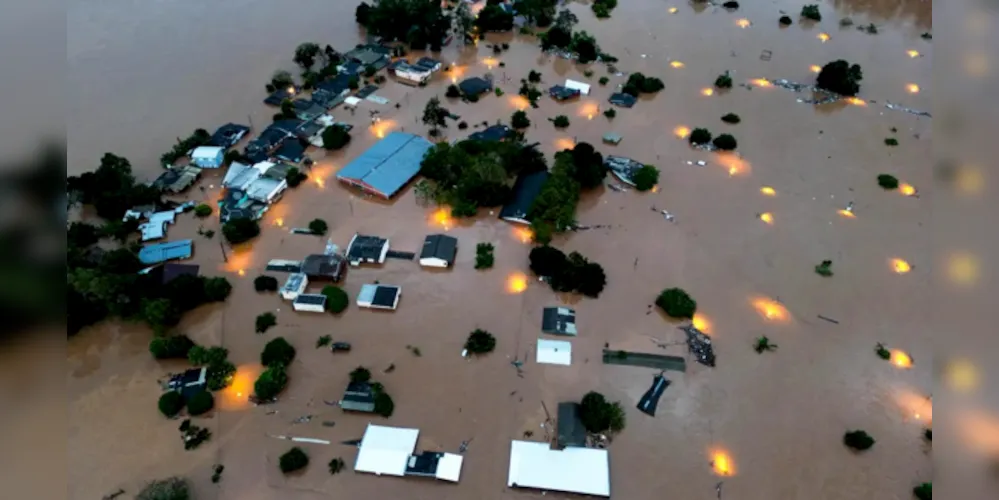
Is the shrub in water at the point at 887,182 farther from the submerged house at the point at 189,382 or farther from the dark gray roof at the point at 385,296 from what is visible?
the submerged house at the point at 189,382

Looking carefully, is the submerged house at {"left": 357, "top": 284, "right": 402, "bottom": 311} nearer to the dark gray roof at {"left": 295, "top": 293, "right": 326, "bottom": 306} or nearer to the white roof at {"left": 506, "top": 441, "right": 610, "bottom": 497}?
the dark gray roof at {"left": 295, "top": 293, "right": 326, "bottom": 306}

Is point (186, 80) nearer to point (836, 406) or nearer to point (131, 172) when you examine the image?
point (131, 172)

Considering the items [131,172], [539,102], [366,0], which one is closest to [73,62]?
[131,172]

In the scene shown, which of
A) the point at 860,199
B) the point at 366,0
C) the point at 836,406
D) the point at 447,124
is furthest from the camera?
the point at 366,0

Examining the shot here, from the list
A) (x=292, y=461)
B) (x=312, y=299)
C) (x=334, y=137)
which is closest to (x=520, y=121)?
Result: (x=334, y=137)

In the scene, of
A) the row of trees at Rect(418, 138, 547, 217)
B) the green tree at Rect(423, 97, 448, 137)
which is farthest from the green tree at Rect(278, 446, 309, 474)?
the green tree at Rect(423, 97, 448, 137)

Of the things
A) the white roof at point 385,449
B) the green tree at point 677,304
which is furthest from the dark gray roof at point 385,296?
the green tree at point 677,304

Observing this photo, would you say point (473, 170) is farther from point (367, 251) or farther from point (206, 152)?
point (206, 152)
